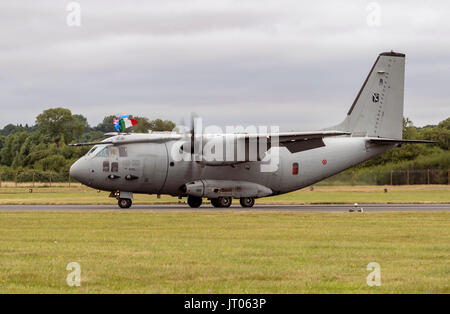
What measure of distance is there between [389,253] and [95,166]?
23772mm

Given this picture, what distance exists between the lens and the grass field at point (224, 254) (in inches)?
557

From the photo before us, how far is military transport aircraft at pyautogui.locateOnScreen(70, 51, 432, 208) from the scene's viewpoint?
40.1 metres

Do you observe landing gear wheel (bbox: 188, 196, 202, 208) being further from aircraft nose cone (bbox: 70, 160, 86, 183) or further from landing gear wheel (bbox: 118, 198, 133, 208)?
aircraft nose cone (bbox: 70, 160, 86, 183)

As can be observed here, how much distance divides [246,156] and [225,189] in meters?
2.43

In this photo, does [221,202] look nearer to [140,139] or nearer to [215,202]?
[215,202]

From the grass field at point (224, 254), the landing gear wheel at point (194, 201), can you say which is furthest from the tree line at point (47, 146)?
the grass field at point (224, 254)

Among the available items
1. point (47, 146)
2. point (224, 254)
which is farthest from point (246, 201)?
point (47, 146)

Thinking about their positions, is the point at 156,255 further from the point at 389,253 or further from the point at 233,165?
the point at 233,165

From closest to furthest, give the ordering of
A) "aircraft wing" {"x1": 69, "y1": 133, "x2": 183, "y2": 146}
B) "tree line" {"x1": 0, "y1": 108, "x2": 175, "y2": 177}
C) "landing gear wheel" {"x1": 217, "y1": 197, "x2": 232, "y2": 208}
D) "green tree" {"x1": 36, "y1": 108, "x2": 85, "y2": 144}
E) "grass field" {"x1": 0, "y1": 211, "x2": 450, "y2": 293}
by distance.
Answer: "grass field" {"x1": 0, "y1": 211, "x2": 450, "y2": 293}
"aircraft wing" {"x1": 69, "y1": 133, "x2": 183, "y2": 146}
"landing gear wheel" {"x1": 217, "y1": 197, "x2": 232, "y2": 208}
"tree line" {"x1": 0, "y1": 108, "x2": 175, "y2": 177}
"green tree" {"x1": 36, "y1": 108, "x2": 85, "y2": 144}

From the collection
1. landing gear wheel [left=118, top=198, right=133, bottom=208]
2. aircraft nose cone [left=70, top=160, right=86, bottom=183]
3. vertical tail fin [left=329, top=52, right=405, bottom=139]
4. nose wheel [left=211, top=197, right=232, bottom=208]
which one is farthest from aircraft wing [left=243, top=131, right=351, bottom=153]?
aircraft nose cone [left=70, top=160, right=86, bottom=183]

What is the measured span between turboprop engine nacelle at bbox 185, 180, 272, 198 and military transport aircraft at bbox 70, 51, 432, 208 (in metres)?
0.06

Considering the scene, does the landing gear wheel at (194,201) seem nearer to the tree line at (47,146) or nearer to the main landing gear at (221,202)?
the main landing gear at (221,202)

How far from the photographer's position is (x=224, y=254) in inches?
741

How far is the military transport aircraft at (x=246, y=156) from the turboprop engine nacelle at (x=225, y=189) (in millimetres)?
59
